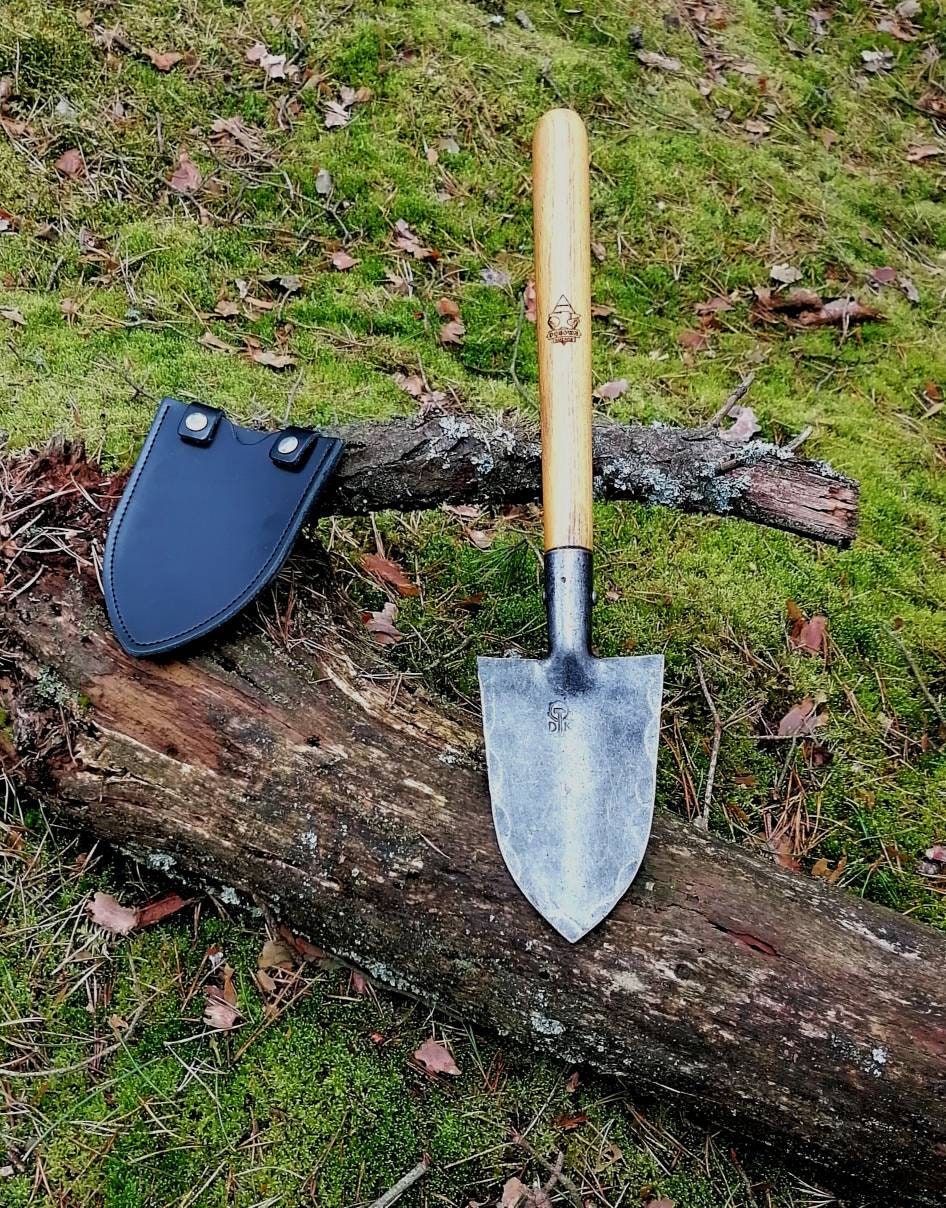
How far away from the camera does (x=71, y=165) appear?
3.95 metres

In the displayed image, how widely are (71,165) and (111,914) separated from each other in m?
3.24

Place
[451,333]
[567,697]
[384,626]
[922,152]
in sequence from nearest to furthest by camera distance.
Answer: [567,697] < [384,626] < [451,333] < [922,152]

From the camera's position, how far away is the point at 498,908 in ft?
6.57

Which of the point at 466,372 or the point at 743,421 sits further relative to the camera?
the point at 466,372

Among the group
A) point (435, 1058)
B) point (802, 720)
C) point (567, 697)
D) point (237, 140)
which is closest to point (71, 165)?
point (237, 140)

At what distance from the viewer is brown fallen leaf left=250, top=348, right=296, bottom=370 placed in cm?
358

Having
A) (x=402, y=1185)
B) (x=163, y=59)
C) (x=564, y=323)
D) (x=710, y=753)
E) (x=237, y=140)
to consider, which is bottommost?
(x=402, y=1185)

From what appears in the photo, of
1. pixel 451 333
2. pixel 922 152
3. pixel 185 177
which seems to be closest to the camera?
pixel 451 333

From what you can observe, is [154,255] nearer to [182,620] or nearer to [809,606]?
[182,620]

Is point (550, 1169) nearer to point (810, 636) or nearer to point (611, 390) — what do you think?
point (810, 636)

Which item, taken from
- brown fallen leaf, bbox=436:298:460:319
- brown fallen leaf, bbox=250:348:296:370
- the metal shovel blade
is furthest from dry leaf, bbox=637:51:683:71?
the metal shovel blade

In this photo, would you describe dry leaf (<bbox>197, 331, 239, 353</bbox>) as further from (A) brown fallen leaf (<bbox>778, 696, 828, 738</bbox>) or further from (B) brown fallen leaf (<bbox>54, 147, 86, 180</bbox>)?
(A) brown fallen leaf (<bbox>778, 696, 828, 738</bbox>)

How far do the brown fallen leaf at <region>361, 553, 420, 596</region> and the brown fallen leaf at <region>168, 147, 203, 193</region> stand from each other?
2119 millimetres

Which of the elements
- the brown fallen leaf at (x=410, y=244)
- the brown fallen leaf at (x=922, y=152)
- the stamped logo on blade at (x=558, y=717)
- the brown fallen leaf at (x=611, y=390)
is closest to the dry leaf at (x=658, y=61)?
the brown fallen leaf at (x=922, y=152)
